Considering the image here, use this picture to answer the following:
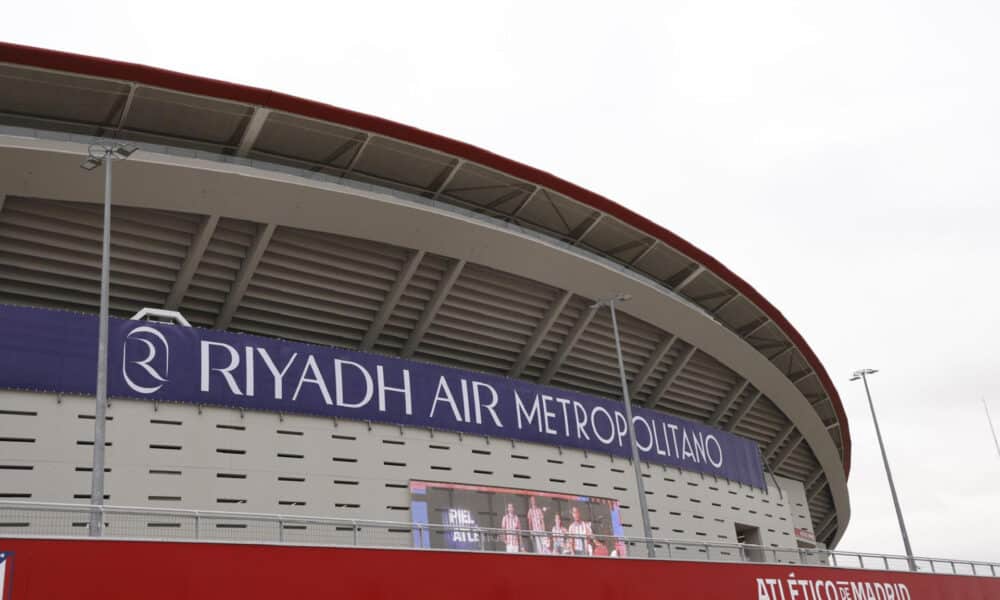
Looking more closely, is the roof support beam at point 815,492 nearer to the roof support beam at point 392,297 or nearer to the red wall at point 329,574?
the red wall at point 329,574

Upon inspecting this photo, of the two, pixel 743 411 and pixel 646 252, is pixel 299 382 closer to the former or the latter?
pixel 646 252

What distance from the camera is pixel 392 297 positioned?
24203mm

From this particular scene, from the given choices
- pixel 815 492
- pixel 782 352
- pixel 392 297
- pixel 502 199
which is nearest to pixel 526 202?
pixel 502 199

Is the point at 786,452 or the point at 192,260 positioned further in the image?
the point at 786,452

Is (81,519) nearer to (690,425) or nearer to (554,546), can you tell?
(554,546)

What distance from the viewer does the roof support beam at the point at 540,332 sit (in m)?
26.9

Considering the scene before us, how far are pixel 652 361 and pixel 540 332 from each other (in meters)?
4.96

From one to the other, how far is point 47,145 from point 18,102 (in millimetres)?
1829

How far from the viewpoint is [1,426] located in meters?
17.5

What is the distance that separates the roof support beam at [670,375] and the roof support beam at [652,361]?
0.72 metres

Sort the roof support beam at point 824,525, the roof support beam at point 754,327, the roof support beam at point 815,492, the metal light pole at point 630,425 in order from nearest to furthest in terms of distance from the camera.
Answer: the metal light pole at point 630,425
the roof support beam at point 754,327
the roof support beam at point 815,492
the roof support beam at point 824,525

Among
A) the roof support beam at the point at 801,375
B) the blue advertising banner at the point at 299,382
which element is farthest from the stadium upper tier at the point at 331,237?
the roof support beam at the point at 801,375

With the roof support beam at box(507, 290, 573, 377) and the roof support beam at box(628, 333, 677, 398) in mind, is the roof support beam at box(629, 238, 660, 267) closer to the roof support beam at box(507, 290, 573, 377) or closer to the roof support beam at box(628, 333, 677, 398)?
the roof support beam at box(628, 333, 677, 398)

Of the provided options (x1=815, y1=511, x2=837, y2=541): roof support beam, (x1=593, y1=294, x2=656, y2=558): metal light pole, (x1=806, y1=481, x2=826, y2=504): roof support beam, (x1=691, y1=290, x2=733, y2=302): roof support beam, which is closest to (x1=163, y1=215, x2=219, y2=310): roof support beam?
(x1=593, y1=294, x2=656, y2=558): metal light pole
